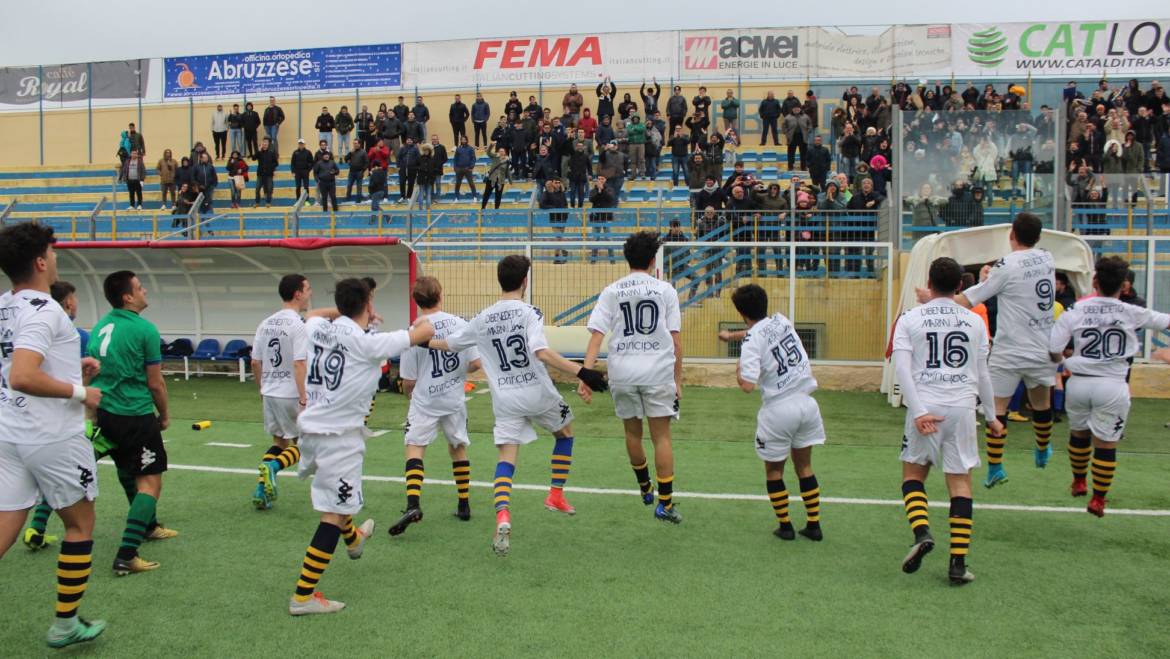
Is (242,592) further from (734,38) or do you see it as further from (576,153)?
(734,38)

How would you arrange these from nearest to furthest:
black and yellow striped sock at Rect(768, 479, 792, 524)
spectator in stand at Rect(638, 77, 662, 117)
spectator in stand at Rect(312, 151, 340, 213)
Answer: black and yellow striped sock at Rect(768, 479, 792, 524)
spectator in stand at Rect(312, 151, 340, 213)
spectator in stand at Rect(638, 77, 662, 117)

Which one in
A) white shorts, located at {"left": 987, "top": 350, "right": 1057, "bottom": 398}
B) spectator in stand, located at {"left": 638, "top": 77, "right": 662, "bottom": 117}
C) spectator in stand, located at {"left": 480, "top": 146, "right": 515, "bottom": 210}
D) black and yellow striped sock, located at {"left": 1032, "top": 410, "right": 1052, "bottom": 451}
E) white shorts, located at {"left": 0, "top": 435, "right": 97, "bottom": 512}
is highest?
spectator in stand, located at {"left": 638, "top": 77, "right": 662, "bottom": 117}

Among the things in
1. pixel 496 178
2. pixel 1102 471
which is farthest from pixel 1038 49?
pixel 1102 471

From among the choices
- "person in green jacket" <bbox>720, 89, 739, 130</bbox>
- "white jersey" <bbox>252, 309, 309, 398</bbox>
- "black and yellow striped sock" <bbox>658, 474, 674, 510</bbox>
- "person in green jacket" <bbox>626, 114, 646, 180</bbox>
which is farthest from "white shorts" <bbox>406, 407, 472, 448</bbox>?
"person in green jacket" <bbox>720, 89, 739, 130</bbox>

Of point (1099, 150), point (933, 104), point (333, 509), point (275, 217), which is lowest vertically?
point (333, 509)

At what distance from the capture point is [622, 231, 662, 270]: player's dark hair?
6.40m

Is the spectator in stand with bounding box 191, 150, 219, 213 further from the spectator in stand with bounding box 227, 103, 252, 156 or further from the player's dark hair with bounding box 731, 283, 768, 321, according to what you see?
the player's dark hair with bounding box 731, 283, 768, 321

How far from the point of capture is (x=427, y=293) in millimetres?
6285

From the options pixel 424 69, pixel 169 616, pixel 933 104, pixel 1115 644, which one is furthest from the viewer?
pixel 424 69

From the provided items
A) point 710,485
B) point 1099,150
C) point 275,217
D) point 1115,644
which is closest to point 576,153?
point 275,217

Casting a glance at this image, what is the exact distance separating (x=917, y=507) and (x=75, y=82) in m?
29.7

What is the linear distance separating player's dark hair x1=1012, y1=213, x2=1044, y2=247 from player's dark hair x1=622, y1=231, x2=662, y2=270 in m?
2.88

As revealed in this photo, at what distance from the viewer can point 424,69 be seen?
25.6m

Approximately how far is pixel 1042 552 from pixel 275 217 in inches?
658
